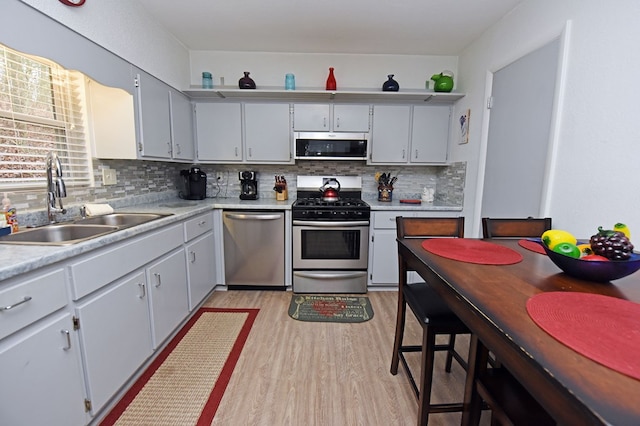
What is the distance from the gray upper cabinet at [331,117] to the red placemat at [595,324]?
8.21 ft

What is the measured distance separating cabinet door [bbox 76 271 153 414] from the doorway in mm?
2561

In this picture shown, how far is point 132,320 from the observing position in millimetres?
1587

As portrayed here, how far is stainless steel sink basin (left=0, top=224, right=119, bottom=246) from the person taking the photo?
140cm

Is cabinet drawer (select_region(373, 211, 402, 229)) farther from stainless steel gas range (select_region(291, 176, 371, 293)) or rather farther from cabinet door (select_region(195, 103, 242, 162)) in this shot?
cabinet door (select_region(195, 103, 242, 162))

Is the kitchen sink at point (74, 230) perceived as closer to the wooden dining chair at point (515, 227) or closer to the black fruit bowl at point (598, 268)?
the black fruit bowl at point (598, 268)

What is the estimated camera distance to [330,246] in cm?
281

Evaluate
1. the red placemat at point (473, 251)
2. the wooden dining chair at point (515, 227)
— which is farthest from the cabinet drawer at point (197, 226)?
the wooden dining chair at point (515, 227)

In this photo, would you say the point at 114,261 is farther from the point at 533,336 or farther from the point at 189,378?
the point at 533,336

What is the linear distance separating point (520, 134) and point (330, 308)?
203cm

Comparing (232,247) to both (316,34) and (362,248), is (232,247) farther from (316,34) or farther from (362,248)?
(316,34)

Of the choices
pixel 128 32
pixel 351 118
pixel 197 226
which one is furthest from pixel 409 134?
pixel 128 32

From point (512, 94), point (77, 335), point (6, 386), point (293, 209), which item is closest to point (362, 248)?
point (293, 209)

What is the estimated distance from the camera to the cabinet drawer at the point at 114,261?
1229 millimetres

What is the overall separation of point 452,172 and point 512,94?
1.02 metres
